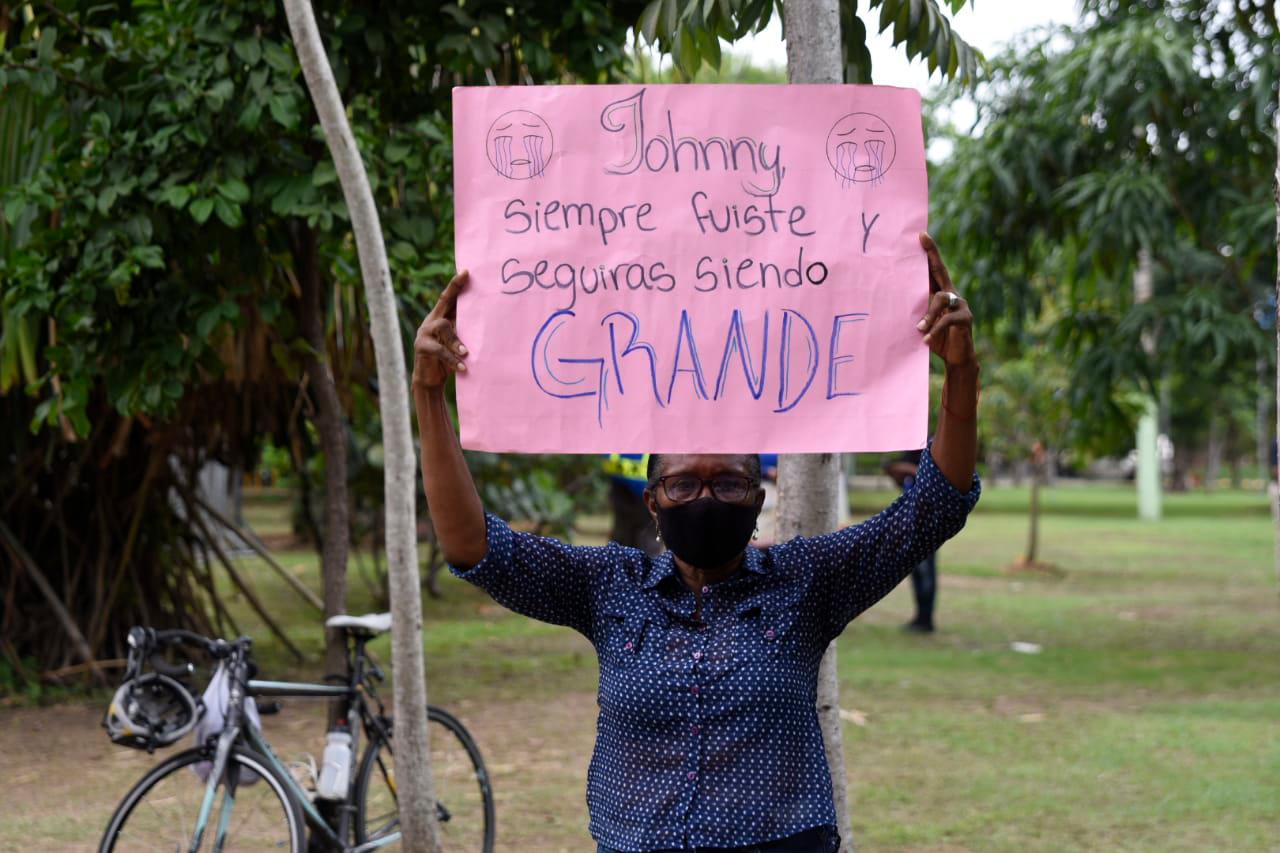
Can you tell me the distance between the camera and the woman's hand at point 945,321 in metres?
2.61

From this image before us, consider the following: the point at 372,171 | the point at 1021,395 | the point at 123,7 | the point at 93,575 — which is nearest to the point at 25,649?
the point at 93,575

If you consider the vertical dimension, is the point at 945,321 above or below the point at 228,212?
below

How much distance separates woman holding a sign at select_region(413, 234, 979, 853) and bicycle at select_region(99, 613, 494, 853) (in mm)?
2533

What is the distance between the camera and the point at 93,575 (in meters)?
10.4

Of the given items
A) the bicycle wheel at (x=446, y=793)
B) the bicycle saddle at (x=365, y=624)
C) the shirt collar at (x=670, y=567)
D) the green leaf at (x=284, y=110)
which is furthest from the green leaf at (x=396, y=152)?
the shirt collar at (x=670, y=567)

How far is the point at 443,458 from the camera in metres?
2.71

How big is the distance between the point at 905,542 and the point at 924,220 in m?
0.58

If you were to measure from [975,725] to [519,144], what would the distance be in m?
6.98

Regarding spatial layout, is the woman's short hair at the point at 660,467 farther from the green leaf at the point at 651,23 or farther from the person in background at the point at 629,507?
the person in background at the point at 629,507

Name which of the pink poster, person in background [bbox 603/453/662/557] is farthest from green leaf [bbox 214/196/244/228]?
person in background [bbox 603/453/662/557]

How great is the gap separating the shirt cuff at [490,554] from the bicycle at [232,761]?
98.4 inches

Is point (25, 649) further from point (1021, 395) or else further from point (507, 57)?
point (1021, 395)

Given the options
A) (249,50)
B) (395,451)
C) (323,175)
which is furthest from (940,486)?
(249,50)

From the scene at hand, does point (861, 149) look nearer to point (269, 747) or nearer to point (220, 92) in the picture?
point (269, 747)
